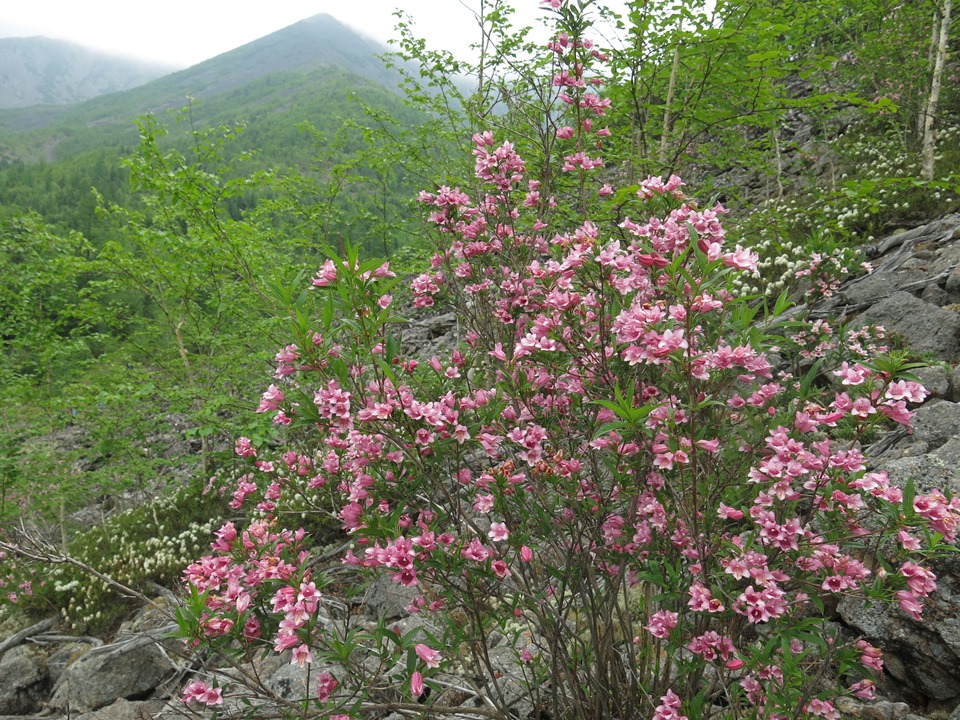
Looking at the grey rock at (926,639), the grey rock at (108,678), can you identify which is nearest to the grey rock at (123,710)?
the grey rock at (108,678)

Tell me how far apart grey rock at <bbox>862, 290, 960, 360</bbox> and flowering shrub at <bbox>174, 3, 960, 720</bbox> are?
10.9 feet

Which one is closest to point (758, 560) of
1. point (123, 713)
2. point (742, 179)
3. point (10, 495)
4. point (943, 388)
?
point (943, 388)

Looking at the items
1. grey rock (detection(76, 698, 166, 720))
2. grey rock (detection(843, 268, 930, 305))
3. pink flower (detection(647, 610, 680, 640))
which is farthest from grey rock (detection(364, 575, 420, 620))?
grey rock (detection(843, 268, 930, 305))

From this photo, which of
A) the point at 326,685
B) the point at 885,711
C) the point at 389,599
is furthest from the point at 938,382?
the point at 389,599

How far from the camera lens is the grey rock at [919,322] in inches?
175

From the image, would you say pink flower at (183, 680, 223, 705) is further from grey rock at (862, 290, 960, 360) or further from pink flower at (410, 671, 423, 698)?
grey rock at (862, 290, 960, 360)

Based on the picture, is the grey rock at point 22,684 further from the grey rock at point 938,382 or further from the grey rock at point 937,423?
the grey rock at point 938,382

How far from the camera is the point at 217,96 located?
135625 mm

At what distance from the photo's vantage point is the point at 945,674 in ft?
7.83

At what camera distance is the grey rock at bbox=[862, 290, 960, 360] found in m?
4.46

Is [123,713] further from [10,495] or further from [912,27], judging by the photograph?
[912,27]

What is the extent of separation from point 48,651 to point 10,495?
9.06 feet

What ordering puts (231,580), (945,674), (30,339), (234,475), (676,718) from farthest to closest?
(234,475) → (30,339) → (945,674) → (231,580) → (676,718)

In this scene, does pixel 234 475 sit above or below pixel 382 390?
below
